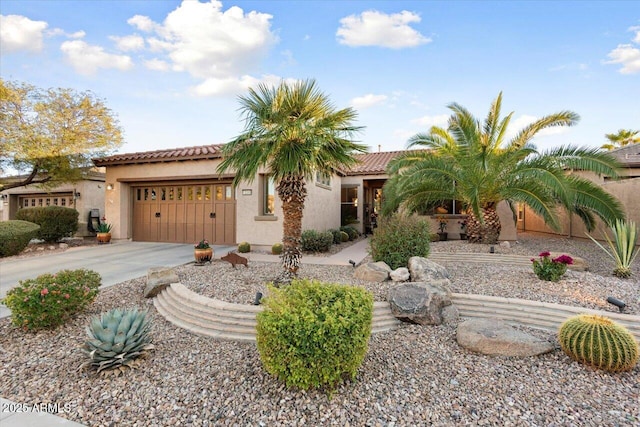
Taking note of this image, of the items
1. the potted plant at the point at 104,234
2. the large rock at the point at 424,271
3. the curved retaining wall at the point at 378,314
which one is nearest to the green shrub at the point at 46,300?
the curved retaining wall at the point at 378,314

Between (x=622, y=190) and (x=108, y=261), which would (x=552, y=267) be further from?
(x=108, y=261)

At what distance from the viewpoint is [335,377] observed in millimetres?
2980

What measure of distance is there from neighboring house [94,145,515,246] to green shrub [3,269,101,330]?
6.32 meters

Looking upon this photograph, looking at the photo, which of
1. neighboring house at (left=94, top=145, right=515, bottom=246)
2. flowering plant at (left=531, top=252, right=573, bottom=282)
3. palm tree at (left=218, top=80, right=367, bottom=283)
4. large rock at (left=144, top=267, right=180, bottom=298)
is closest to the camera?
palm tree at (left=218, top=80, right=367, bottom=283)

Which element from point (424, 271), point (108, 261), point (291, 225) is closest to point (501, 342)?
point (424, 271)

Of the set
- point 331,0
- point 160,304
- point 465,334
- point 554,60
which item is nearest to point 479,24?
point 554,60

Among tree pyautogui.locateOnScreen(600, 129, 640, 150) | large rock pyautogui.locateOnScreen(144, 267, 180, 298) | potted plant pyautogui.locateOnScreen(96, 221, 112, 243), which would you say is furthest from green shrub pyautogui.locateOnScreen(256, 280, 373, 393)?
tree pyautogui.locateOnScreen(600, 129, 640, 150)

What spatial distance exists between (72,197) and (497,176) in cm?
2034

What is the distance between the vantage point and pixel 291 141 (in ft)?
18.9

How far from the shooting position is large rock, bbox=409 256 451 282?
6.31 meters

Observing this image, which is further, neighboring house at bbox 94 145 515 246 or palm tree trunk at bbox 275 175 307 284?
neighboring house at bbox 94 145 515 246

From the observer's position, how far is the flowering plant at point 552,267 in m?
6.38

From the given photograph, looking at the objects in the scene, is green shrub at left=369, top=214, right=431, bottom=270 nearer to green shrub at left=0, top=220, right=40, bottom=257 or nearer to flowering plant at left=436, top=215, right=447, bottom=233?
flowering plant at left=436, top=215, right=447, bottom=233

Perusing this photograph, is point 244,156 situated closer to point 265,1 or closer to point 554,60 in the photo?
point 265,1
